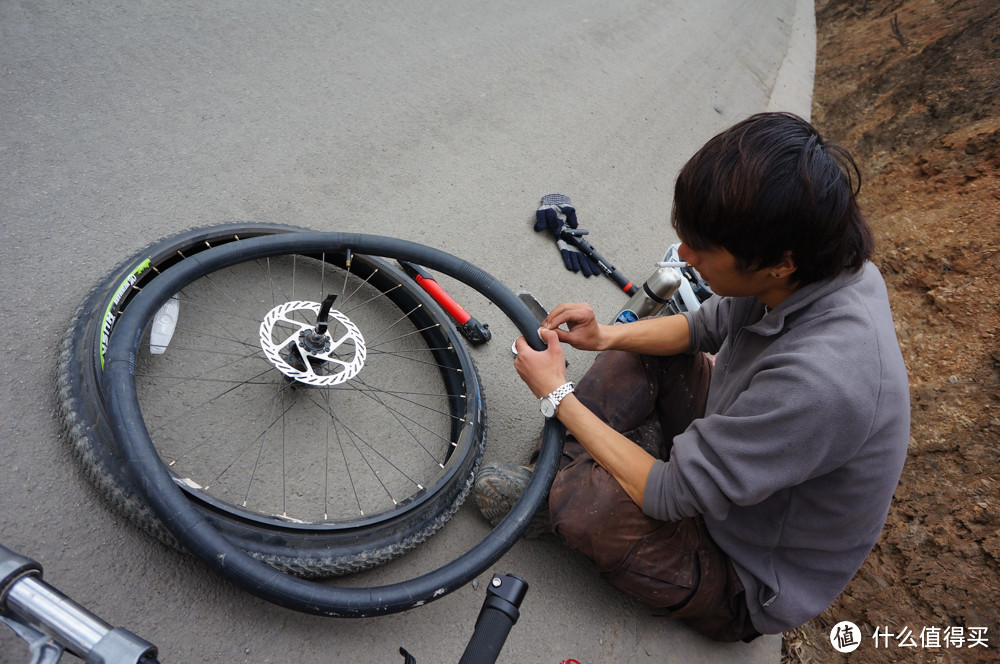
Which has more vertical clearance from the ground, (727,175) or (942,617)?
(727,175)

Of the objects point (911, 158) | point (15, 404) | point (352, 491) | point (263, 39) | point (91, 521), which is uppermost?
point (263, 39)

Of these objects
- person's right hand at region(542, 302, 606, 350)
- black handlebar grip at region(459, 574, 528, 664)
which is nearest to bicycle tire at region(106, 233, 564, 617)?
person's right hand at region(542, 302, 606, 350)

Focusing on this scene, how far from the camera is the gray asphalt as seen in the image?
1.62 m

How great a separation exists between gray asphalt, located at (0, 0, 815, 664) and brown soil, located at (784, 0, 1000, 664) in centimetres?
54

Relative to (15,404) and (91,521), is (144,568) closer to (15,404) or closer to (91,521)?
(91,521)

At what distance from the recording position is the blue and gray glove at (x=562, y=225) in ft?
10.1

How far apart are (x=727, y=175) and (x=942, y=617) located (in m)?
1.80

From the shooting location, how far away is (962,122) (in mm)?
4023

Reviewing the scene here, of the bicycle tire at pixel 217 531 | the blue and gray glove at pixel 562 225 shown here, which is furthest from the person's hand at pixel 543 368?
the blue and gray glove at pixel 562 225

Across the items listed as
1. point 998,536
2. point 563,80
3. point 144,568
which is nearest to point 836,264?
point 998,536

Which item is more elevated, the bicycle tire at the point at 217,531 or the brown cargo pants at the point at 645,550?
the bicycle tire at the point at 217,531

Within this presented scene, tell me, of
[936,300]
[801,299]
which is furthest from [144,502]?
[936,300]

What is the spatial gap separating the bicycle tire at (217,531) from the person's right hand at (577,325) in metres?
0.07

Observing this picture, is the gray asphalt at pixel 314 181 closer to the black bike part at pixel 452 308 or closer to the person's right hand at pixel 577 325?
the black bike part at pixel 452 308
